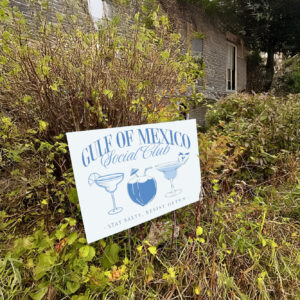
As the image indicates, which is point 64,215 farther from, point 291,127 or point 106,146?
point 291,127

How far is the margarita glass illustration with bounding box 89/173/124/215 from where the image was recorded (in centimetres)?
122

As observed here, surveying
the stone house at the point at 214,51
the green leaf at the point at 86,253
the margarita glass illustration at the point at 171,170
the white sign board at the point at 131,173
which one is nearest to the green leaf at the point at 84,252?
the green leaf at the point at 86,253

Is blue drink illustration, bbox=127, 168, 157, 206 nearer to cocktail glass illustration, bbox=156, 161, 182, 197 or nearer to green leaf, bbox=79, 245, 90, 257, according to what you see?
cocktail glass illustration, bbox=156, 161, 182, 197

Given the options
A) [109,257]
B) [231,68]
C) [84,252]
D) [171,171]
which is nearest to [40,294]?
[84,252]

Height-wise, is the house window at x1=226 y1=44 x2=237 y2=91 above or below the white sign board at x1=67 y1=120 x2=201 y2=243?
above

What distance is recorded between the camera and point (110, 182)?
1271 mm

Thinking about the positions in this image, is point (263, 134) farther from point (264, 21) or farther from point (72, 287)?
point (264, 21)

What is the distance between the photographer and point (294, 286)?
152 cm

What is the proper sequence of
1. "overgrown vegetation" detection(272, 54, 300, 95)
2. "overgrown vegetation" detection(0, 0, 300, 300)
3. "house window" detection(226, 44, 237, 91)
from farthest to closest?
"house window" detection(226, 44, 237, 91), "overgrown vegetation" detection(272, 54, 300, 95), "overgrown vegetation" detection(0, 0, 300, 300)

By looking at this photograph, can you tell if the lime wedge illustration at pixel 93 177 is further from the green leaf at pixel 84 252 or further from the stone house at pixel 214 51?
the stone house at pixel 214 51

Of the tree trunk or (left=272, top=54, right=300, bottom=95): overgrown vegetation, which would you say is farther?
the tree trunk

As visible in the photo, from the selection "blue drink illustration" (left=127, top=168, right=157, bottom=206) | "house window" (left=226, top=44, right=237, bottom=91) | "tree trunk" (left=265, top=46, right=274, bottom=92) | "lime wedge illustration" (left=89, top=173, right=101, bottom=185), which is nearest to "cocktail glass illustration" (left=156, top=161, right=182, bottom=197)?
"blue drink illustration" (left=127, top=168, right=157, bottom=206)

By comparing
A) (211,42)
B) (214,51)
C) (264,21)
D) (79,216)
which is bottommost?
(79,216)

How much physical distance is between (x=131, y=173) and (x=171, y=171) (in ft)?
1.09
